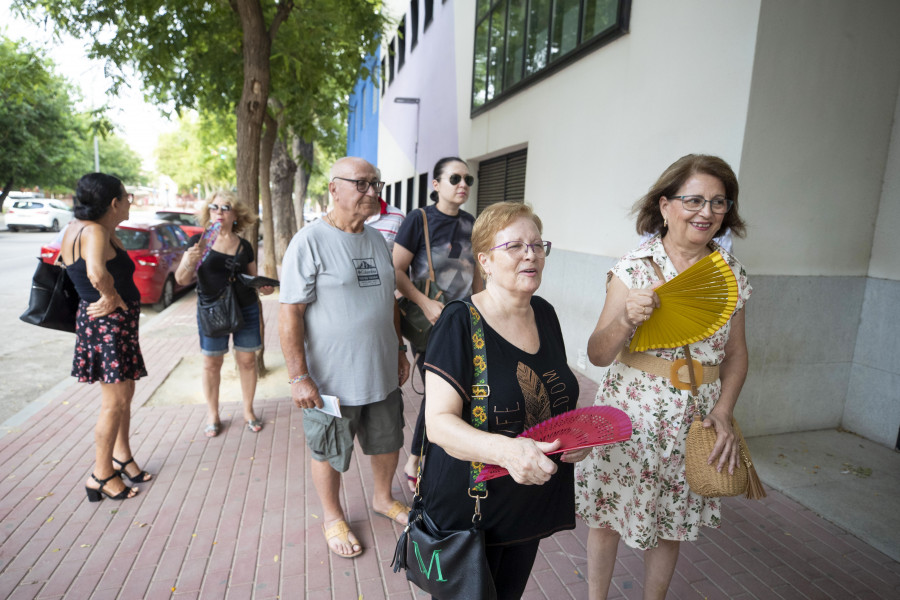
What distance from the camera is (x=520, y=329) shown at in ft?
5.80

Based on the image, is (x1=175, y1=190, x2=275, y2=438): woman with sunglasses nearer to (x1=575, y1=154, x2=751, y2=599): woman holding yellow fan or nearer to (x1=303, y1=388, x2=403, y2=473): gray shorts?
(x1=303, y1=388, x2=403, y2=473): gray shorts

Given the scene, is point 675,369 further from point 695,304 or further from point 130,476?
point 130,476

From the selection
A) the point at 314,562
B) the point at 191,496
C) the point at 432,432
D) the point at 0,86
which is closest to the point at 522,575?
the point at 432,432

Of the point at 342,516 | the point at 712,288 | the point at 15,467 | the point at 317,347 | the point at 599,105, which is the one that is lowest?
the point at 15,467

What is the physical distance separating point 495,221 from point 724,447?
4.07 ft

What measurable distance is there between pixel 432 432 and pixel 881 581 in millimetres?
2931

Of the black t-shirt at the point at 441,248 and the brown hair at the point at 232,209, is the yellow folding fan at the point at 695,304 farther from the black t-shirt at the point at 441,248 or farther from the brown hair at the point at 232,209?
the brown hair at the point at 232,209

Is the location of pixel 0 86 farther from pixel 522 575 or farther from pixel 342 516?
pixel 522 575

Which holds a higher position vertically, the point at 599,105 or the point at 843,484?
the point at 599,105

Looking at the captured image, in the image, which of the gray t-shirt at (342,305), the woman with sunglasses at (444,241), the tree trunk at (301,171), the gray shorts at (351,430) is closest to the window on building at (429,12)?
the tree trunk at (301,171)

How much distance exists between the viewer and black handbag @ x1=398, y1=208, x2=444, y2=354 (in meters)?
3.42

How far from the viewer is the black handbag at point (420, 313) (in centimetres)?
342

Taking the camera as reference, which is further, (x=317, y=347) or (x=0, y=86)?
(x=0, y=86)

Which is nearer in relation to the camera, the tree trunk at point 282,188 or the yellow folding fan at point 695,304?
the yellow folding fan at point 695,304
